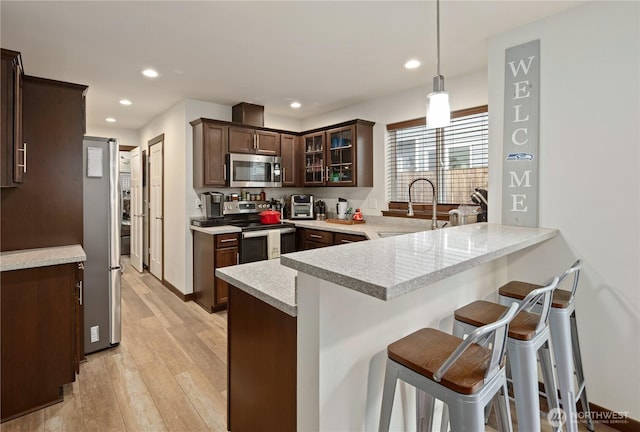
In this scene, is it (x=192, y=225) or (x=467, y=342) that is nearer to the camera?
(x=467, y=342)

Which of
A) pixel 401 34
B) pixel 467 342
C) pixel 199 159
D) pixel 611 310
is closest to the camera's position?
pixel 467 342

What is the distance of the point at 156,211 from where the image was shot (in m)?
5.13

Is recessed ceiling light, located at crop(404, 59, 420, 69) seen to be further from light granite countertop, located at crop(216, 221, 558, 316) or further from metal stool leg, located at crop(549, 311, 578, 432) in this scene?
metal stool leg, located at crop(549, 311, 578, 432)

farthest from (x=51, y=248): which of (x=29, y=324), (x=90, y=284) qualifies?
(x=29, y=324)

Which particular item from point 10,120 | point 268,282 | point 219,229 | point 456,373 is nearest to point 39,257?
point 10,120

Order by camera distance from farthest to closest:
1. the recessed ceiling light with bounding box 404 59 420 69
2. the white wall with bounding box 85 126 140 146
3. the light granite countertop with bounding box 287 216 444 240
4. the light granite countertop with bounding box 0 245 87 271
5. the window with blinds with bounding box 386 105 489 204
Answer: the white wall with bounding box 85 126 140 146 → the light granite countertop with bounding box 287 216 444 240 → the window with blinds with bounding box 386 105 489 204 → the recessed ceiling light with bounding box 404 59 420 69 → the light granite countertop with bounding box 0 245 87 271

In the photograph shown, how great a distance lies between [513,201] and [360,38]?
161 cm

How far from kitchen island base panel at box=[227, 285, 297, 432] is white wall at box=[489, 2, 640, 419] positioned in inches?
71.8

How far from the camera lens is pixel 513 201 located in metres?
2.34

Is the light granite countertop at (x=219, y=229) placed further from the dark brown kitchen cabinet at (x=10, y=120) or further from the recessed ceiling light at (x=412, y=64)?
the recessed ceiling light at (x=412, y=64)

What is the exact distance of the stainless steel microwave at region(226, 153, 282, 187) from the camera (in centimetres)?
421

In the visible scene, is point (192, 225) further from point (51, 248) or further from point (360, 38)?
point (360, 38)

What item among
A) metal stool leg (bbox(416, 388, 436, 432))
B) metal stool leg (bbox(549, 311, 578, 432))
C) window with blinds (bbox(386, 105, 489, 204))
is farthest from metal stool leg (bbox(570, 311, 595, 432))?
window with blinds (bbox(386, 105, 489, 204))

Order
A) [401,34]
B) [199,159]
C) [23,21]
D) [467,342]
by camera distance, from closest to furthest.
A: [467,342] → [23,21] → [401,34] → [199,159]
